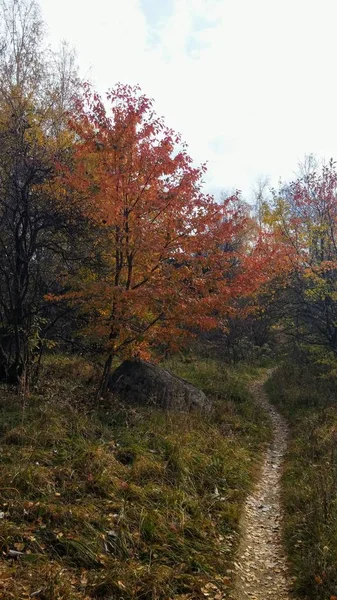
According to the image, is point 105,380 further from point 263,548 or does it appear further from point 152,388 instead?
point 263,548

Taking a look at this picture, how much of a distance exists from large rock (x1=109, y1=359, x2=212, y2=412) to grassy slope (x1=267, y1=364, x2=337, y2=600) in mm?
2582

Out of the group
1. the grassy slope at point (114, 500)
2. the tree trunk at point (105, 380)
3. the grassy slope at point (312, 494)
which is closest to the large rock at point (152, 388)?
the tree trunk at point (105, 380)

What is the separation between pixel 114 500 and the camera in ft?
17.6

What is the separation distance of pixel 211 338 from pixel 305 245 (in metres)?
10.7

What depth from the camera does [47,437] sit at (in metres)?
6.44

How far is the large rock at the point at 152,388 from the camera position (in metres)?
9.96

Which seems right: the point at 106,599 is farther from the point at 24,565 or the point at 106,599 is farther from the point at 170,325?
the point at 170,325

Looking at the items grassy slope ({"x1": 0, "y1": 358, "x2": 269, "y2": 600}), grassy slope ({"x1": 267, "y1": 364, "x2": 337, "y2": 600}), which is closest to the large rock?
grassy slope ({"x1": 0, "y1": 358, "x2": 269, "y2": 600})

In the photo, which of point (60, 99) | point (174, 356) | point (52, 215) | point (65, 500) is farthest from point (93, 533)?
point (60, 99)

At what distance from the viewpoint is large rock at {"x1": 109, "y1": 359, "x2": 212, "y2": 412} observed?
32.7 ft

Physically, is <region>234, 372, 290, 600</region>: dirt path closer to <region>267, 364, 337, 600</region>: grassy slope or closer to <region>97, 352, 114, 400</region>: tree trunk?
<region>267, 364, 337, 600</region>: grassy slope

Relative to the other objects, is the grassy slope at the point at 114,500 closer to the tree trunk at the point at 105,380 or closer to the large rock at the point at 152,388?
the tree trunk at the point at 105,380

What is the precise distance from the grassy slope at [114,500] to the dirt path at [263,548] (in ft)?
0.62

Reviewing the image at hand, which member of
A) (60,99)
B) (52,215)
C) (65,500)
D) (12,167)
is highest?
(60,99)
